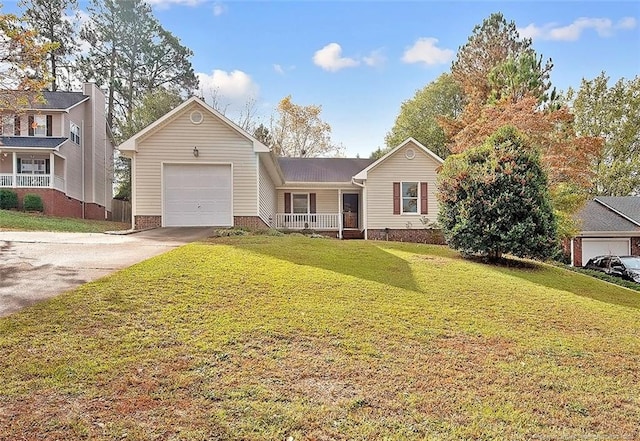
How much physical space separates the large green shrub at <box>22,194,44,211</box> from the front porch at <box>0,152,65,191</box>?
35.4 inches

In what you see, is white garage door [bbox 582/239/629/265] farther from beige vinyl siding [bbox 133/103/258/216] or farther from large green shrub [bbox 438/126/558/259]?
beige vinyl siding [bbox 133/103/258/216]

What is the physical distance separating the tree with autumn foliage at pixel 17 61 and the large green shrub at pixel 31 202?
49.3ft

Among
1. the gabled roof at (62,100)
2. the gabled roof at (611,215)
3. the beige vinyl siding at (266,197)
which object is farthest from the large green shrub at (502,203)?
the gabled roof at (62,100)

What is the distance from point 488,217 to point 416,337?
275 inches

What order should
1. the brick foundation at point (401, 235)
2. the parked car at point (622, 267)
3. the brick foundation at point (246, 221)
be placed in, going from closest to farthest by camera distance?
the parked car at point (622, 267)
the brick foundation at point (246, 221)
the brick foundation at point (401, 235)

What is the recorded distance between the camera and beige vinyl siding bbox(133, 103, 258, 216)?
16766 mm

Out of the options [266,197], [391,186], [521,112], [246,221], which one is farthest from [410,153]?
[246,221]

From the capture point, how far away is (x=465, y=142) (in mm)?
18594

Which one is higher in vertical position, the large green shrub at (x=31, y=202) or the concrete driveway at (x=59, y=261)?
the large green shrub at (x=31, y=202)

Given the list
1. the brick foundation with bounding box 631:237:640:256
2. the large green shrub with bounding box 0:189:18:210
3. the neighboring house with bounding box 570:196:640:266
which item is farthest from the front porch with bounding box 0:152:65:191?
the brick foundation with bounding box 631:237:640:256

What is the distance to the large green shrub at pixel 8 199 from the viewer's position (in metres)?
23.9

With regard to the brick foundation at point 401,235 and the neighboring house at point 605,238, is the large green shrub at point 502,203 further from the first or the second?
the neighboring house at point 605,238

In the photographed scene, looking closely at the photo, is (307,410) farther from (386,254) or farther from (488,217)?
(488,217)

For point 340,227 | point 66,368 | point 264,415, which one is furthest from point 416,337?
point 340,227
